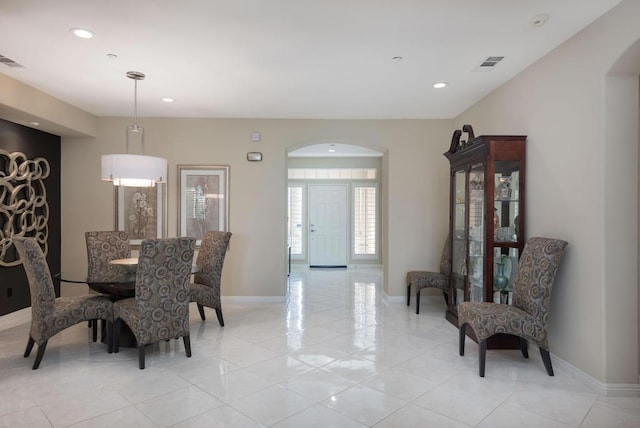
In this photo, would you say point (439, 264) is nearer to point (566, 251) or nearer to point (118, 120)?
point (566, 251)

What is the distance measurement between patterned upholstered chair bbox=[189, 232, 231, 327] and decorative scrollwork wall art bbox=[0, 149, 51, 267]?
2021 millimetres

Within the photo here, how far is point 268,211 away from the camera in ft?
17.6

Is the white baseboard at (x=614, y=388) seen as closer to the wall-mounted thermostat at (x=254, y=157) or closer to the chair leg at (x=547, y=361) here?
the chair leg at (x=547, y=361)

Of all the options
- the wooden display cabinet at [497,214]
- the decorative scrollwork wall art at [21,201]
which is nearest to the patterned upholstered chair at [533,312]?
the wooden display cabinet at [497,214]

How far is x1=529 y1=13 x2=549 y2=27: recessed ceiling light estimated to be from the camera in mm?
2576

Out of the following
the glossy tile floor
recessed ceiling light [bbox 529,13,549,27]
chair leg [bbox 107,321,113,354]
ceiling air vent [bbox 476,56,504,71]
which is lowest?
the glossy tile floor

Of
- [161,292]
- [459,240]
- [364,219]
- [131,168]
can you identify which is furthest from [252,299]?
[364,219]

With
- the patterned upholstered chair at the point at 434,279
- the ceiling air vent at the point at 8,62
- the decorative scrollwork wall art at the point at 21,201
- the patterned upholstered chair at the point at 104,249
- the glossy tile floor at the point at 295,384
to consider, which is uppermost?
the ceiling air vent at the point at 8,62

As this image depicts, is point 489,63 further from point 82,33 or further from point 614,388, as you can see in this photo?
point 82,33

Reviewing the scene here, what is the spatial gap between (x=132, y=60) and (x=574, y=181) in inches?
151

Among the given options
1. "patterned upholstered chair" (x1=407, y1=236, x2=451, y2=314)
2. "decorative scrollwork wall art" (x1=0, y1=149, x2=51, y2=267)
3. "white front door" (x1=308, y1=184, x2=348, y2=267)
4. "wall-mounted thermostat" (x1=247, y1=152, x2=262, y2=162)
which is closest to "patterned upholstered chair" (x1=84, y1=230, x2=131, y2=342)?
"decorative scrollwork wall art" (x1=0, y1=149, x2=51, y2=267)

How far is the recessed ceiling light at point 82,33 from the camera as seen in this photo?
2.79 m

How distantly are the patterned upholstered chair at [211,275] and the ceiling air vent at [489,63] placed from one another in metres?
3.10

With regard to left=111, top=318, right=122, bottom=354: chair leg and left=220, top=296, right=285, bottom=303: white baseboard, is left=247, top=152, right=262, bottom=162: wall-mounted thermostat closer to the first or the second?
left=220, top=296, right=285, bottom=303: white baseboard
